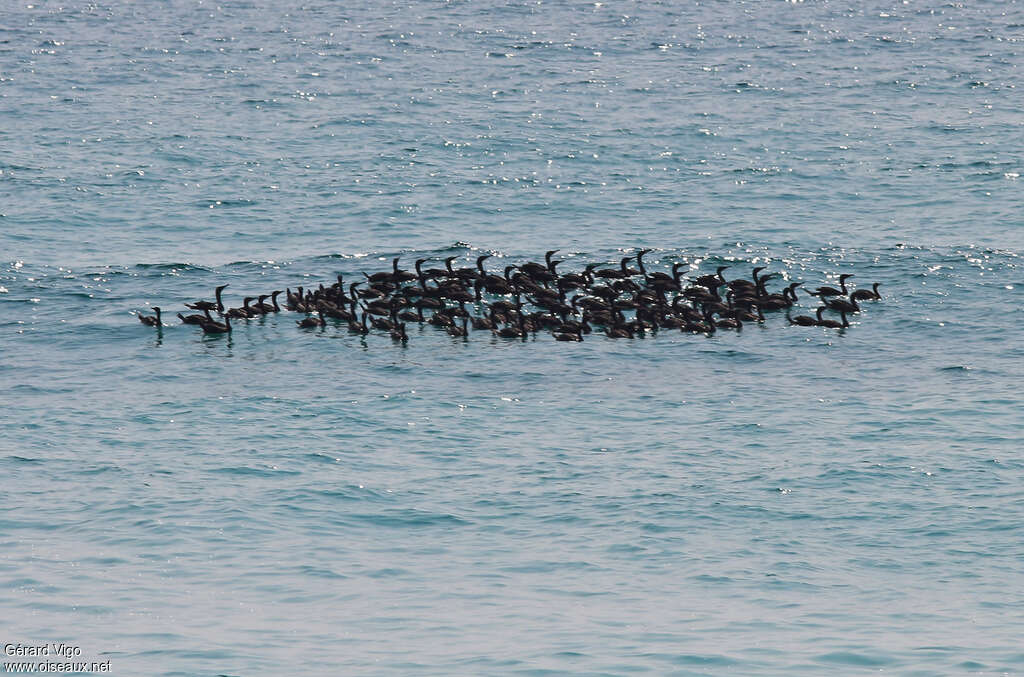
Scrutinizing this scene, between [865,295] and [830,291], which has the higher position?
[830,291]

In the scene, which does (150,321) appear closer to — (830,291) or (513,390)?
(513,390)

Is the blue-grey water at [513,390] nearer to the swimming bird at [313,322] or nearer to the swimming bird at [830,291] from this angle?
the swimming bird at [313,322]

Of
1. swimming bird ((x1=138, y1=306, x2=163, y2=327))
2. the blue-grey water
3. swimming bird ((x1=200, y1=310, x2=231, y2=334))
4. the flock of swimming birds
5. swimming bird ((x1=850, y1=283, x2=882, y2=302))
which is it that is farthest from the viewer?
swimming bird ((x1=850, y1=283, x2=882, y2=302))

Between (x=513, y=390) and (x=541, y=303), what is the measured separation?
595cm

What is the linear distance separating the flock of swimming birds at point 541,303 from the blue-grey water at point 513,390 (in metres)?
0.56

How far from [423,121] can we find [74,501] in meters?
38.8

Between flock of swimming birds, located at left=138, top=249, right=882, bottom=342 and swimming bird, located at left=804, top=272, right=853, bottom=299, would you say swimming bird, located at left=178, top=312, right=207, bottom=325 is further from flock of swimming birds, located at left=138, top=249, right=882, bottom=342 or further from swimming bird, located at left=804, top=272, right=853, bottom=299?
swimming bird, located at left=804, top=272, right=853, bottom=299

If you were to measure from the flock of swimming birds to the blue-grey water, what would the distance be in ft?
1.83

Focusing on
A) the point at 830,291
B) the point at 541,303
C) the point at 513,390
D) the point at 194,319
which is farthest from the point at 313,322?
the point at 830,291

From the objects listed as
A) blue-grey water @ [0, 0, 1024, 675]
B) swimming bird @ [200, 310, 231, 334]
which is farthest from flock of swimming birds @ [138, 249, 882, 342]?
blue-grey water @ [0, 0, 1024, 675]

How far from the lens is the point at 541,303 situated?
1529 inches

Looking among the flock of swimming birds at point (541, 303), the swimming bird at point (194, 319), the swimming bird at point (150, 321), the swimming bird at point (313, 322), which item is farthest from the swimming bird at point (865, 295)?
the swimming bird at point (150, 321)

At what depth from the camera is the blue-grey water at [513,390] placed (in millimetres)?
22188

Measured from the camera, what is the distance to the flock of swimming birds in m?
37.7
